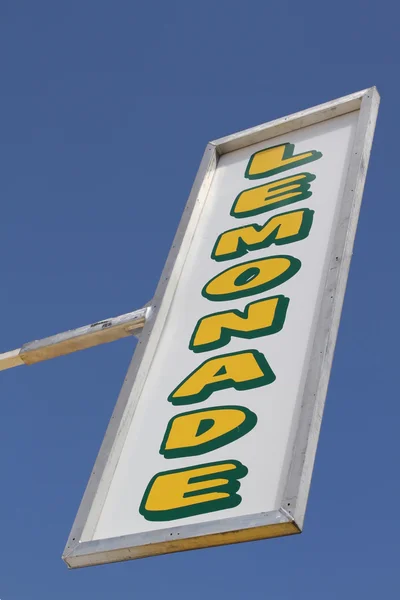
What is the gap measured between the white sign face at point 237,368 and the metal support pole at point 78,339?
113mm

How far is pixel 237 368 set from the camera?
157 inches

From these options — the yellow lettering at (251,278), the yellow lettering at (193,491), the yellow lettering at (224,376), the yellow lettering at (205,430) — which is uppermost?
the yellow lettering at (251,278)

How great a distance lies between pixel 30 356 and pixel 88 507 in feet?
3.92

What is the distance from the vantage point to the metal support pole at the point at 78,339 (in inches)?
182

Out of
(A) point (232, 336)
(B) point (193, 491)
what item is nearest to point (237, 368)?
(A) point (232, 336)

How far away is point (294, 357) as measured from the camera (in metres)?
3.87

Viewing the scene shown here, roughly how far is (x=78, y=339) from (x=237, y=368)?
40.5 inches

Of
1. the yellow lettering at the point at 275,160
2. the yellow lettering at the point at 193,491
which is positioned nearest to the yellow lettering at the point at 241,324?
the yellow lettering at the point at 193,491

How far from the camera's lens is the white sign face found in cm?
344

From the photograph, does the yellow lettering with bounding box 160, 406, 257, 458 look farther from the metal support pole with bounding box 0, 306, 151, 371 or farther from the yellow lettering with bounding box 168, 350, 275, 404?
the metal support pole with bounding box 0, 306, 151, 371

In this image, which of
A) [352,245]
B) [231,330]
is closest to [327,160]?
[352,245]

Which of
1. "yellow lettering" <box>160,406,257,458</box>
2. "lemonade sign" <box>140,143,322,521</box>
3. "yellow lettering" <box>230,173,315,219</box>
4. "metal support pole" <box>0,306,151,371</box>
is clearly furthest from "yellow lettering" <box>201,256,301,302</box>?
"yellow lettering" <box>160,406,257,458</box>

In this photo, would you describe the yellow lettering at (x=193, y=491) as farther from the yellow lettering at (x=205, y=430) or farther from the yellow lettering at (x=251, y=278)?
the yellow lettering at (x=251, y=278)

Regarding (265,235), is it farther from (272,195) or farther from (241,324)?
(241,324)
